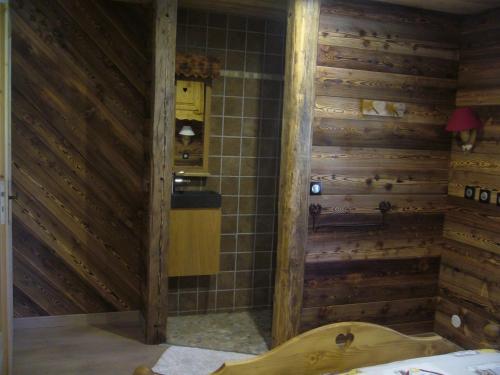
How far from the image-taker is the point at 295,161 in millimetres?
2996

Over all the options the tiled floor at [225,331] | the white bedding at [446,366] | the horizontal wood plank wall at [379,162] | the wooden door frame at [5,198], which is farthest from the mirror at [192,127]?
the white bedding at [446,366]

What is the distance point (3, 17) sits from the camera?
2602 millimetres

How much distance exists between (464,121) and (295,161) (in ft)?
3.81

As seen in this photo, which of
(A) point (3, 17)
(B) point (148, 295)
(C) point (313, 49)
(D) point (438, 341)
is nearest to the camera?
(D) point (438, 341)

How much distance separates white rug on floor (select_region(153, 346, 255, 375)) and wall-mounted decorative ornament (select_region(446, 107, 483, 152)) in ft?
6.84

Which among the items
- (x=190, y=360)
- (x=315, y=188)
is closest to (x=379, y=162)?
(x=315, y=188)

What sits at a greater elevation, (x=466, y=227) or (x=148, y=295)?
(x=466, y=227)

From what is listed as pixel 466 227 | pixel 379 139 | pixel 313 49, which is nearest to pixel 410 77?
pixel 379 139

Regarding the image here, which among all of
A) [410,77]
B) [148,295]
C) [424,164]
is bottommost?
[148,295]

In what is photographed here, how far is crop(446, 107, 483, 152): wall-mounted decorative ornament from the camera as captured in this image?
3.14 m

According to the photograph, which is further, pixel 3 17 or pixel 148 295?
pixel 148 295

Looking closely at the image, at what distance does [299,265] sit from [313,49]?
136 centimetres

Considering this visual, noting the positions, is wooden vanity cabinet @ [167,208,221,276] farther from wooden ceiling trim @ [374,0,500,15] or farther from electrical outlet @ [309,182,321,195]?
wooden ceiling trim @ [374,0,500,15]

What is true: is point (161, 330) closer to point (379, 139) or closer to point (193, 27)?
point (379, 139)
